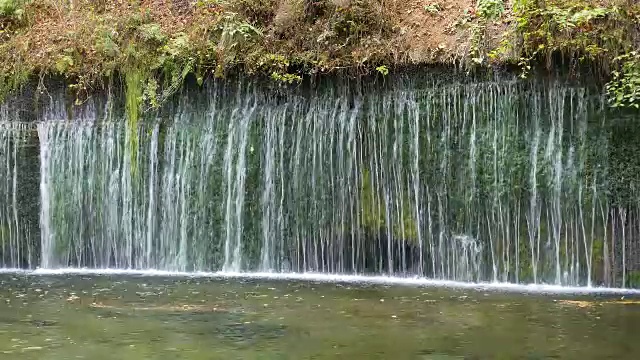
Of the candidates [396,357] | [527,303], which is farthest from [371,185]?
[396,357]

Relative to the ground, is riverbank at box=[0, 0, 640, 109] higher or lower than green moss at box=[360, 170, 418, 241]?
higher

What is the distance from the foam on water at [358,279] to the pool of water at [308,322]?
328mm

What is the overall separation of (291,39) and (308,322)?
7.02 metres

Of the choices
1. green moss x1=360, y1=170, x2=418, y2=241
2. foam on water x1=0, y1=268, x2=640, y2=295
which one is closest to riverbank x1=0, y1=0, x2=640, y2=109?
green moss x1=360, y1=170, x2=418, y2=241

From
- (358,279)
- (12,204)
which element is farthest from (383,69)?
(12,204)

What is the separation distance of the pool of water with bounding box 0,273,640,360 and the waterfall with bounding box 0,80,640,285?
1.32 metres

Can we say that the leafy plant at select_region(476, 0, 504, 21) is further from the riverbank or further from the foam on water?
the foam on water

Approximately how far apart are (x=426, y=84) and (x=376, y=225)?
8.67ft

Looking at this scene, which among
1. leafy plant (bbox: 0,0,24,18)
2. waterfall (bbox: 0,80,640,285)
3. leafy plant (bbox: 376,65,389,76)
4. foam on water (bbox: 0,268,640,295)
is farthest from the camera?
leafy plant (bbox: 0,0,24,18)

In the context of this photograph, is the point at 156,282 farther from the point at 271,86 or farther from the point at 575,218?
the point at 575,218

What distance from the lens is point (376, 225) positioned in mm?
14250

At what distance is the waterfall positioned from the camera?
1306 cm

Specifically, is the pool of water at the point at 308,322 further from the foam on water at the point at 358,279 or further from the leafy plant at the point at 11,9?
the leafy plant at the point at 11,9

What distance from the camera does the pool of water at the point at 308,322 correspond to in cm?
844
